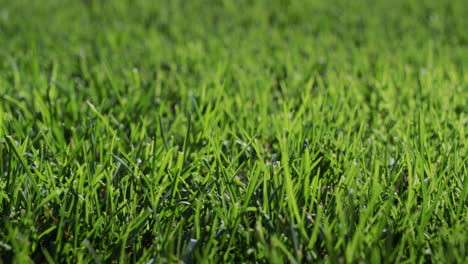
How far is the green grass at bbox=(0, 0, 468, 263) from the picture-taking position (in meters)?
1.37

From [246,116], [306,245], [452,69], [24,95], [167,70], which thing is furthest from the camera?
[167,70]

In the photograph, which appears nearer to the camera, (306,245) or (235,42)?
(306,245)

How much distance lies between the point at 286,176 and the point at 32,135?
1011mm

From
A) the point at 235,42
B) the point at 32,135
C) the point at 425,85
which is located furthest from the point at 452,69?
the point at 32,135

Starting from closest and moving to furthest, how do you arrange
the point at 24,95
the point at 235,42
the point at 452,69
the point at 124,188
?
the point at 124,188, the point at 24,95, the point at 452,69, the point at 235,42

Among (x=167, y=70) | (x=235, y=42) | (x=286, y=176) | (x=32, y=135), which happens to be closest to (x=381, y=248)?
(x=286, y=176)

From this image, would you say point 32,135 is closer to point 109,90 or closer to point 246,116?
point 109,90

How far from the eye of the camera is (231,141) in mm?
1920

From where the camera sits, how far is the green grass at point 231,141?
1.37 metres

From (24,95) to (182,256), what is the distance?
131 cm

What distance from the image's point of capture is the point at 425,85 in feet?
8.05

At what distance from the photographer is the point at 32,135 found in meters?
1.87

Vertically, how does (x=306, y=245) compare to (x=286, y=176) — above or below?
below

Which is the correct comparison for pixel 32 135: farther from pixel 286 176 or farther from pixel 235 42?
pixel 235 42
